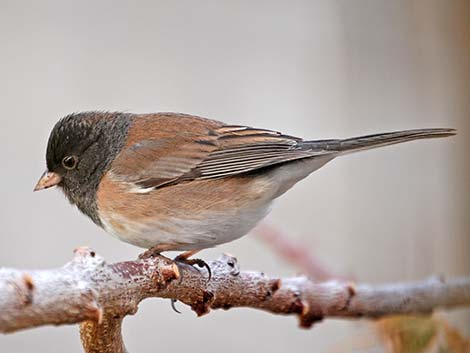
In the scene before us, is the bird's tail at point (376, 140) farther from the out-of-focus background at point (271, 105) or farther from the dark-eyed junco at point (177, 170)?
the out-of-focus background at point (271, 105)

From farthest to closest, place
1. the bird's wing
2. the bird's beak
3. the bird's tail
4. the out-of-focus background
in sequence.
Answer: the out-of-focus background, the bird's beak, the bird's wing, the bird's tail

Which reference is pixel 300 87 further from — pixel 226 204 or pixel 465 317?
pixel 226 204

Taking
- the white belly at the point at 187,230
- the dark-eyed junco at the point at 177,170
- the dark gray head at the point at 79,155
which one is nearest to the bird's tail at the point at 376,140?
the dark-eyed junco at the point at 177,170

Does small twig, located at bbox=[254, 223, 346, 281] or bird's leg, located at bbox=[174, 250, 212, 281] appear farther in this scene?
small twig, located at bbox=[254, 223, 346, 281]

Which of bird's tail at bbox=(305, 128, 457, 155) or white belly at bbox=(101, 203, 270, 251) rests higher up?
bird's tail at bbox=(305, 128, 457, 155)

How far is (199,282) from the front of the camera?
1532mm

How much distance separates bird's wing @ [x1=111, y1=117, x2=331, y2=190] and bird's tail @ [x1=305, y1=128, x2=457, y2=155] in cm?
3

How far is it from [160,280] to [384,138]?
719 millimetres

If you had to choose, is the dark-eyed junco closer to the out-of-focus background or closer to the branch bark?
the branch bark

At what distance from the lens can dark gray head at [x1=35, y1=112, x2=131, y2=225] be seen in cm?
206

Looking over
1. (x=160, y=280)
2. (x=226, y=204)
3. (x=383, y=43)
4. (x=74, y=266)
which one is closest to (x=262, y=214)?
(x=226, y=204)

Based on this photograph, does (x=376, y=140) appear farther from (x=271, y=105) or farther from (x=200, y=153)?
(x=271, y=105)

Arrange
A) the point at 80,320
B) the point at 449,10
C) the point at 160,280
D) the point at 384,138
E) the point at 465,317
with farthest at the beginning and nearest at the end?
the point at 449,10 < the point at 465,317 < the point at 384,138 < the point at 160,280 < the point at 80,320

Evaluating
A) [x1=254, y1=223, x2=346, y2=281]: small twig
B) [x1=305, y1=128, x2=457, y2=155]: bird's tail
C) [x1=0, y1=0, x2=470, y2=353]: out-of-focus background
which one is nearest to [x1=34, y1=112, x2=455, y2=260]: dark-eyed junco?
[x1=305, y1=128, x2=457, y2=155]: bird's tail
